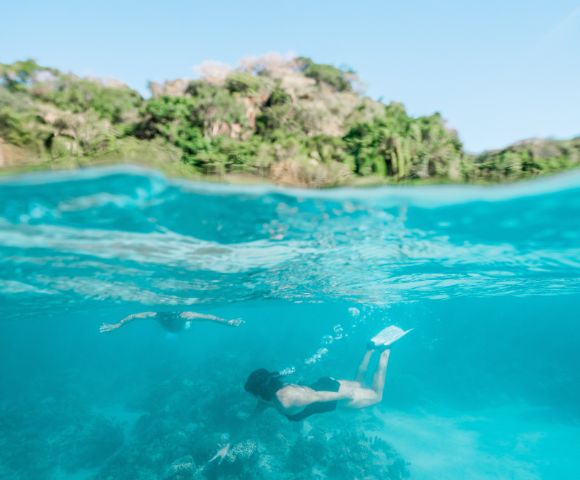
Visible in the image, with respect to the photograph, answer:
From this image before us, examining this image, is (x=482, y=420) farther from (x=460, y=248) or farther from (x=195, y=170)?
(x=195, y=170)

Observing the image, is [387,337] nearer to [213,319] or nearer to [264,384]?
[264,384]

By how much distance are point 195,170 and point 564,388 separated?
35.8m

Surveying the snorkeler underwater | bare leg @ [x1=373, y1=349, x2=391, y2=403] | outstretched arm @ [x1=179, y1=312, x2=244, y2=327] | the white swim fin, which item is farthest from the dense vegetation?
outstretched arm @ [x1=179, y1=312, x2=244, y2=327]

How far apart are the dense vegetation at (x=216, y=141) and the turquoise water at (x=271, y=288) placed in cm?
50

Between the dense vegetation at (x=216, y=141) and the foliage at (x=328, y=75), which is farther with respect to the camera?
the foliage at (x=328, y=75)

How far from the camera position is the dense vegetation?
20.0 feet

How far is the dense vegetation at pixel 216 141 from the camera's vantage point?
611cm

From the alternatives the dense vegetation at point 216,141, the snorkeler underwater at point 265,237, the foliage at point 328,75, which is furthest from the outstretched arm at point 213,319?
the foliage at point 328,75

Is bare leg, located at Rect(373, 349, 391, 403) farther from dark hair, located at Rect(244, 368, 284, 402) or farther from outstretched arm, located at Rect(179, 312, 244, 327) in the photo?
outstretched arm, located at Rect(179, 312, 244, 327)

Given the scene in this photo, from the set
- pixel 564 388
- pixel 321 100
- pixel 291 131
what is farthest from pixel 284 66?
pixel 564 388

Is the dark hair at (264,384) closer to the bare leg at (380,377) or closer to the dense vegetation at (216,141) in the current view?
the dense vegetation at (216,141)

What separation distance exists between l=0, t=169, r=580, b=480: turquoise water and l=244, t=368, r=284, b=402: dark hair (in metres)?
1.01

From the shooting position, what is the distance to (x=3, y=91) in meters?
6.41

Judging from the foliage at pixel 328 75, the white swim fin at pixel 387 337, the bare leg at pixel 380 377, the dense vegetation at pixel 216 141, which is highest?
the foliage at pixel 328 75
